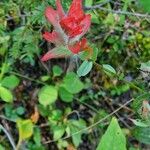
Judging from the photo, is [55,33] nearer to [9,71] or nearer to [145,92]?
[145,92]

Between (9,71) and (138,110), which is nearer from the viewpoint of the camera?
(138,110)

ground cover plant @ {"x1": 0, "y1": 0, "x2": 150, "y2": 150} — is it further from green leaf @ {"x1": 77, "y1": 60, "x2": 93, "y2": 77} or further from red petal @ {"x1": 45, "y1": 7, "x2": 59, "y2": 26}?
red petal @ {"x1": 45, "y1": 7, "x2": 59, "y2": 26}

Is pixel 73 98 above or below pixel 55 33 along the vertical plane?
below

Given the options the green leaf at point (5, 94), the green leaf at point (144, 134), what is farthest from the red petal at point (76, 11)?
the green leaf at point (5, 94)

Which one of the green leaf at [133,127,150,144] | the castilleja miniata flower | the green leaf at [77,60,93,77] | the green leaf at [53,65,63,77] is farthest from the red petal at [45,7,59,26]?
the green leaf at [53,65,63,77]

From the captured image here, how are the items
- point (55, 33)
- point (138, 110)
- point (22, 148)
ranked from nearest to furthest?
point (55, 33) < point (138, 110) < point (22, 148)

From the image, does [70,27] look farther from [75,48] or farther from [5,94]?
[5,94]

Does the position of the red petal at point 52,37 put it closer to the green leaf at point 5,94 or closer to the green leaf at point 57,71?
the green leaf at point 5,94

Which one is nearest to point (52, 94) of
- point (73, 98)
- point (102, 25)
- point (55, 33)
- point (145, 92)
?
point (73, 98)
